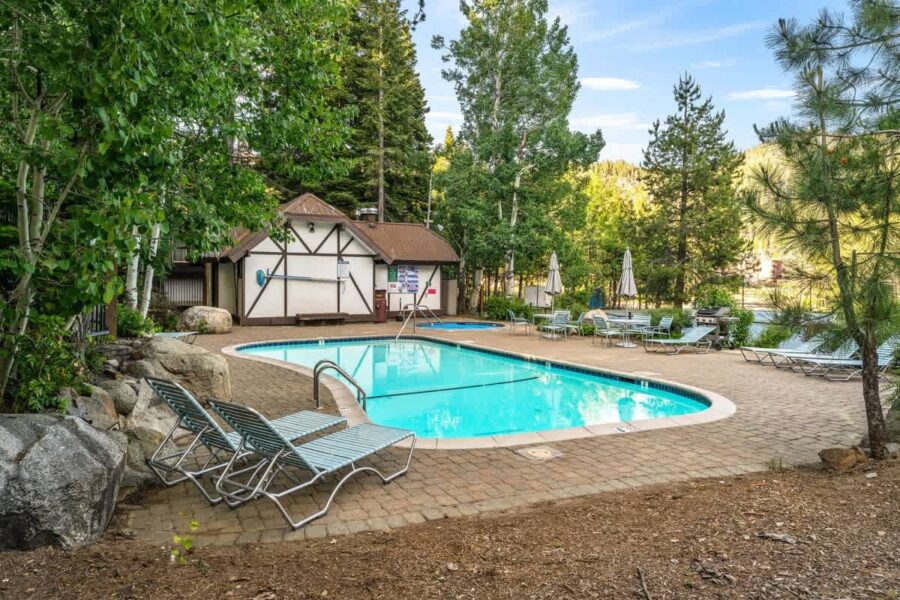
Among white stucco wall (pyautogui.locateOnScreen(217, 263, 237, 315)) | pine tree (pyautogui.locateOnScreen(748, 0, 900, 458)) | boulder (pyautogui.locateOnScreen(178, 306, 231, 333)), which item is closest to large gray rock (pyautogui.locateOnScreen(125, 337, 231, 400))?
pine tree (pyautogui.locateOnScreen(748, 0, 900, 458))

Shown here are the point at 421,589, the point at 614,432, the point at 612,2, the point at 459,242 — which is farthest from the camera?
the point at 459,242

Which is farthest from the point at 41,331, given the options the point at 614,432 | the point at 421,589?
the point at 614,432

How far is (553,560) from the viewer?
2830mm

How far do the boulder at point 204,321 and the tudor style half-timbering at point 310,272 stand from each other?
2.42 meters

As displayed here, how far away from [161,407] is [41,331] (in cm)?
136

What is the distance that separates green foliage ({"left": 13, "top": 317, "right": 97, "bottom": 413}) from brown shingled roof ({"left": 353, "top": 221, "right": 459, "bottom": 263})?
1614 cm

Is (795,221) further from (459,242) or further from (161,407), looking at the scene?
(459,242)

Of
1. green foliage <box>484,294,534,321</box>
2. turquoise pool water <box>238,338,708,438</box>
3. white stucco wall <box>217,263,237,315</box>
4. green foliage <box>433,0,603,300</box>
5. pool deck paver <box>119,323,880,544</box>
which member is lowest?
turquoise pool water <box>238,338,708,438</box>

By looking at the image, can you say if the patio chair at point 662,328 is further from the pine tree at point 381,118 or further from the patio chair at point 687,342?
the pine tree at point 381,118

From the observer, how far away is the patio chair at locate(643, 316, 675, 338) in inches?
535

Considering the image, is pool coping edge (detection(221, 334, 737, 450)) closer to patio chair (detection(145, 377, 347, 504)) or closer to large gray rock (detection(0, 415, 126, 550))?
patio chair (detection(145, 377, 347, 504))

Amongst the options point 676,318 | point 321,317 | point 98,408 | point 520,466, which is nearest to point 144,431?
point 98,408

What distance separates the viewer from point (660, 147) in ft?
79.2

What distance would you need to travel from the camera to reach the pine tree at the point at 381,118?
24812 mm
